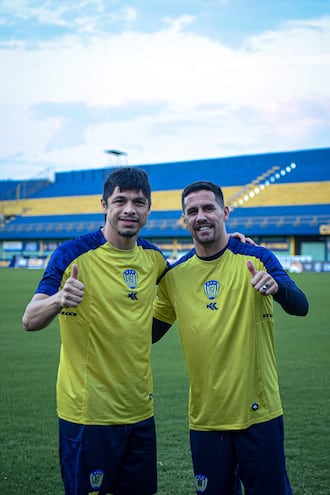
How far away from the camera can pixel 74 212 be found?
6153 centimetres

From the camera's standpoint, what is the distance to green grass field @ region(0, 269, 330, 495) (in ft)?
15.7

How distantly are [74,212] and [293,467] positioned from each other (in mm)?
57717

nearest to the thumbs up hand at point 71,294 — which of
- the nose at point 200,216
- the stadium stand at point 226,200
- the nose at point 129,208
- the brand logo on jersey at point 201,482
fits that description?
the nose at point 129,208

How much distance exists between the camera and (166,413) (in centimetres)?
647

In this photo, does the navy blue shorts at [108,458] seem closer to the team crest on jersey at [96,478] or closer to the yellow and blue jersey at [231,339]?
the team crest on jersey at [96,478]

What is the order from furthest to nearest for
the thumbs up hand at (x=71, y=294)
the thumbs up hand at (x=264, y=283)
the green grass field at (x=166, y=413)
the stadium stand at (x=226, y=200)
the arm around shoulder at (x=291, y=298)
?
the stadium stand at (x=226, y=200)
the green grass field at (x=166, y=413)
the arm around shoulder at (x=291, y=298)
the thumbs up hand at (x=264, y=283)
the thumbs up hand at (x=71, y=294)

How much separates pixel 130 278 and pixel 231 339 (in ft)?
2.11

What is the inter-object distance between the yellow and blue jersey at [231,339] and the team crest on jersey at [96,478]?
56 centimetres

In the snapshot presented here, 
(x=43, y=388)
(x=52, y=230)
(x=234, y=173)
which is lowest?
(x=43, y=388)

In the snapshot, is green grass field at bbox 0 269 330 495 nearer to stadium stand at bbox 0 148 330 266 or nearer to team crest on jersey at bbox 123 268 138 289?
team crest on jersey at bbox 123 268 138 289

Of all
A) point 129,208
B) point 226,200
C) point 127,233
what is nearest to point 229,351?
point 127,233

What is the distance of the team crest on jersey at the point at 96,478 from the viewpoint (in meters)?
3.16

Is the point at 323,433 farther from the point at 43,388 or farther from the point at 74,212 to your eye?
the point at 74,212

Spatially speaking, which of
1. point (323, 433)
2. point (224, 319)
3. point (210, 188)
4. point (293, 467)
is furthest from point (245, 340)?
point (323, 433)
